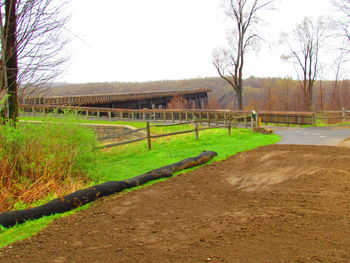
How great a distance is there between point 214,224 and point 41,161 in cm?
453

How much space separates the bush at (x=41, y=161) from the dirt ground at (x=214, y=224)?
1508mm

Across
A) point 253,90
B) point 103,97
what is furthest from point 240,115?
point 253,90

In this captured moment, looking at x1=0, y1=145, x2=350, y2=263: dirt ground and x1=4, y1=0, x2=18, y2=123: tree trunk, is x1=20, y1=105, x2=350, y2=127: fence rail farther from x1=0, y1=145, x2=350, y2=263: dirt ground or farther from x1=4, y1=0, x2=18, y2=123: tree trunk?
x1=0, y1=145, x2=350, y2=263: dirt ground

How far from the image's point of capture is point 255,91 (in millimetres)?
84125

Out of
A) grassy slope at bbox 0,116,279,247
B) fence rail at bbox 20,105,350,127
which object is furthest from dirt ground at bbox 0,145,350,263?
fence rail at bbox 20,105,350,127

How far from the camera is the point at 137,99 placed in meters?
55.8

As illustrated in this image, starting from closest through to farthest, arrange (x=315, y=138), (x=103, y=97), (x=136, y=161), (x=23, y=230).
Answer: (x=23, y=230), (x=136, y=161), (x=315, y=138), (x=103, y=97)

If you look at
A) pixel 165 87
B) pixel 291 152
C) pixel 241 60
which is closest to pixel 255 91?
pixel 165 87

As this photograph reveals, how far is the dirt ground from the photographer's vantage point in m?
4.07

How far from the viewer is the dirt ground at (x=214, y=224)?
407 centimetres

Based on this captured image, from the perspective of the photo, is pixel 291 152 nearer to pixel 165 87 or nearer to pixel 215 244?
pixel 215 244

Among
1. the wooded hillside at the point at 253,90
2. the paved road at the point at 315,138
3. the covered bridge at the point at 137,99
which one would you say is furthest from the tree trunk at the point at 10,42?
the wooded hillside at the point at 253,90

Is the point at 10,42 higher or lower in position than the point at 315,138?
higher

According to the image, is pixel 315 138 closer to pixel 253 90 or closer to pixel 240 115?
pixel 240 115
